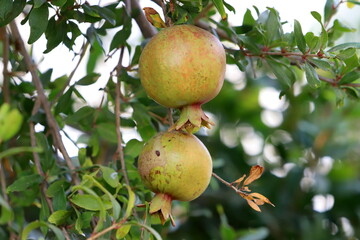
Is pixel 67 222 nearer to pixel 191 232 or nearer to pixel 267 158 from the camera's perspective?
pixel 191 232

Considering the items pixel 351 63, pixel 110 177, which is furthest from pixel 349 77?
pixel 110 177

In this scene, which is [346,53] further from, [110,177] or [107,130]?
[107,130]

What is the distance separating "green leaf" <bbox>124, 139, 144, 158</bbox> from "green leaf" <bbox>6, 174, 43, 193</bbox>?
23 centimetres

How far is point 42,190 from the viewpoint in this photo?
123cm

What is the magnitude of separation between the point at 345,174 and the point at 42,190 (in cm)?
152

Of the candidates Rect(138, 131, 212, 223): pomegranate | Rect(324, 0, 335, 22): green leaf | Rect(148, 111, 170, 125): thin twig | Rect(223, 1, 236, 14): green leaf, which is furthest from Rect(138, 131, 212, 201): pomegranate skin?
Rect(324, 0, 335, 22): green leaf

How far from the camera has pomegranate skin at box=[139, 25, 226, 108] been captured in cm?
96

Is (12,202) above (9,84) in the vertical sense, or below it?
below

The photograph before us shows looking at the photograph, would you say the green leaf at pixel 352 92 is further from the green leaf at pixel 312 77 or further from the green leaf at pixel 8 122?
the green leaf at pixel 8 122

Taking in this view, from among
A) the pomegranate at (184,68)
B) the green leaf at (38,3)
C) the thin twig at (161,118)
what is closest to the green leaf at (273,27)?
the pomegranate at (184,68)

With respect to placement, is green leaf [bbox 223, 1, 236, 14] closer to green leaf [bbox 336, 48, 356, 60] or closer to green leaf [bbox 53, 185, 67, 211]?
green leaf [bbox 336, 48, 356, 60]

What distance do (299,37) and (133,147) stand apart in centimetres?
46

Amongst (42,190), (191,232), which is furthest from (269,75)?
(42,190)

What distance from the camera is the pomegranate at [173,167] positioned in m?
0.97
